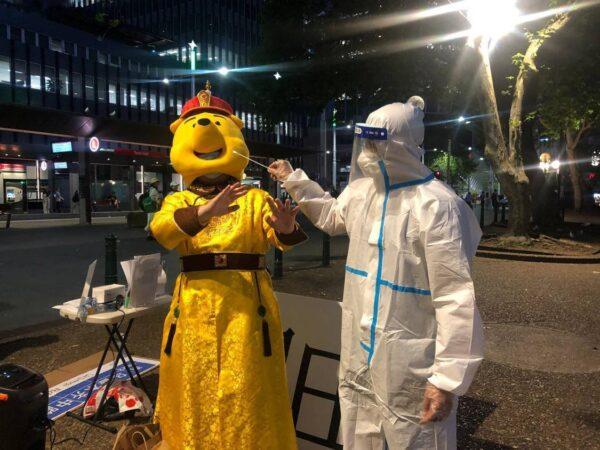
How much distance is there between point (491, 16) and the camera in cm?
1110

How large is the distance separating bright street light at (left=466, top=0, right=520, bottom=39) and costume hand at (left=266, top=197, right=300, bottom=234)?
10.4m

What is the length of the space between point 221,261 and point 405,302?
3.37 feet

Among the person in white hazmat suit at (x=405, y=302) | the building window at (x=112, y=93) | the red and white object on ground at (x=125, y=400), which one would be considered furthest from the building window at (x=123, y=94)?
the person in white hazmat suit at (x=405, y=302)

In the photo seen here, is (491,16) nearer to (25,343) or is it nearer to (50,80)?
(25,343)

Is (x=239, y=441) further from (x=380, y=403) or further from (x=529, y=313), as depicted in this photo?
(x=529, y=313)

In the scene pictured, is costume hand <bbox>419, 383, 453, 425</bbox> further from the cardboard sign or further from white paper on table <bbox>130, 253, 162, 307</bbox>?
white paper on table <bbox>130, 253, 162, 307</bbox>

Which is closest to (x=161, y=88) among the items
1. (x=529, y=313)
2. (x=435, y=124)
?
(x=435, y=124)

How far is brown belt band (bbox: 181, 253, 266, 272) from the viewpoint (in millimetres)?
2492

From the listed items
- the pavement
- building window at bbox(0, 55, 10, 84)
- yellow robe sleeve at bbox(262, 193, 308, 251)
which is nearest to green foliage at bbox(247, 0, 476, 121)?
the pavement

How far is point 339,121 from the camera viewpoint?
17188 mm

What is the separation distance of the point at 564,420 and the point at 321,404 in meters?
2.10

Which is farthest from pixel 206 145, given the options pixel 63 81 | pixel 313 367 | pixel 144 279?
pixel 63 81

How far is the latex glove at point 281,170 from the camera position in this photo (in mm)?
2547

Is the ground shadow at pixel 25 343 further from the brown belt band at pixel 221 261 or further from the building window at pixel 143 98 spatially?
the building window at pixel 143 98
